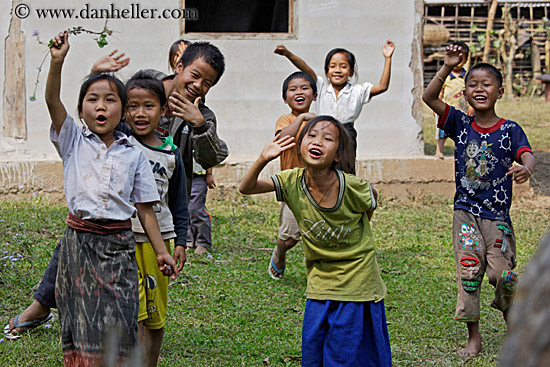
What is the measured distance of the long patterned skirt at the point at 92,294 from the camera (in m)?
2.73

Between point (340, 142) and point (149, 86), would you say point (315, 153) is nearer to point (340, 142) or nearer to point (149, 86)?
point (340, 142)

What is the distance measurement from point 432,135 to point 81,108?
11.3 metres

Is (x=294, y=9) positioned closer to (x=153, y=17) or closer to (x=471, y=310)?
(x=153, y=17)

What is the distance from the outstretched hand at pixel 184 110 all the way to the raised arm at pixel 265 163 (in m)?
0.33

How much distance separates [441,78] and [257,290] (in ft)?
6.64

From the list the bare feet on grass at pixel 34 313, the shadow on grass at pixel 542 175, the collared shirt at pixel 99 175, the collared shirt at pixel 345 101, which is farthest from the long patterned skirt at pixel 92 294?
the shadow on grass at pixel 542 175

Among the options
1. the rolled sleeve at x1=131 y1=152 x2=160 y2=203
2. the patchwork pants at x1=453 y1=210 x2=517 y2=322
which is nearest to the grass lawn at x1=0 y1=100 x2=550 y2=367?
the patchwork pants at x1=453 y1=210 x2=517 y2=322

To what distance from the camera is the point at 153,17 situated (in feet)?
25.7

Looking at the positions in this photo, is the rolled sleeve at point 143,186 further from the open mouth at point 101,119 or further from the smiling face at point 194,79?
the smiling face at point 194,79

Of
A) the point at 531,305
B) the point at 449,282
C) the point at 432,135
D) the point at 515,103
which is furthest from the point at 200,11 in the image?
the point at 531,305

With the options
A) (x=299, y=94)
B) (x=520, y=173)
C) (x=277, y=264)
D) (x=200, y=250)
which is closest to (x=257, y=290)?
(x=277, y=264)

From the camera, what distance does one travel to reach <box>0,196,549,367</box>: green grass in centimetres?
389

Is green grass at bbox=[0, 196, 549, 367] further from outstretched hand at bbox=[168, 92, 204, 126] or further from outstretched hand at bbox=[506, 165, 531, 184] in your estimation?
outstretched hand at bbox=[168, 92, 204, 126]

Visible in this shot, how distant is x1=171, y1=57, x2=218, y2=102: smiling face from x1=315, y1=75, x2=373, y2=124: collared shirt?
8.04 feet
